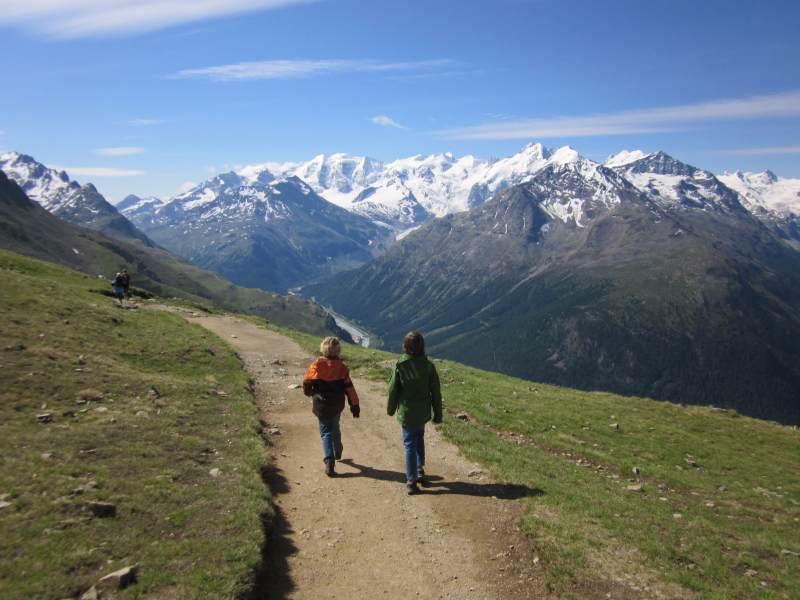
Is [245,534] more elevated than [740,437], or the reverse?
[245,534]

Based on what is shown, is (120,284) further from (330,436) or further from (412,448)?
(412,448)

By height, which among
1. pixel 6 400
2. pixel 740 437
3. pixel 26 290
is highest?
pixel 26 290

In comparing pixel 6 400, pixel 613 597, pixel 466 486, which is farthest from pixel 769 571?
pixel 6 400

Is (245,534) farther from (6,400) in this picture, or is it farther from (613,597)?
(6,400)

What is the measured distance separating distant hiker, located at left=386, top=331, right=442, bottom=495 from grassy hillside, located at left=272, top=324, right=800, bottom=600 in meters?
3.43

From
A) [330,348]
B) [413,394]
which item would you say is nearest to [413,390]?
[413,394]

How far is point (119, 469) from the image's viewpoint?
14.8 meters

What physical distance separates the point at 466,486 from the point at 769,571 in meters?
8.80

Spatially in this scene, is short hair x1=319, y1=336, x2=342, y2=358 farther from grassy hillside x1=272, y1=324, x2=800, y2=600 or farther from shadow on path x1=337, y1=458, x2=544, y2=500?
grassy hillside x1=272, y1=324, x2=800, y2=600

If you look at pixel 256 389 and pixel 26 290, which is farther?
pixel 26 290

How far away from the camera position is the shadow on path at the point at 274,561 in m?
11.5

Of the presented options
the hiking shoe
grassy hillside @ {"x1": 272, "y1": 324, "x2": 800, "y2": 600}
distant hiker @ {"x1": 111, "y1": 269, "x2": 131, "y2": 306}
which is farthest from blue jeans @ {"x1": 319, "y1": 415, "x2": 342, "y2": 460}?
distant hiker @ {"x1": 111, "y1": 269, "x2": 131, "y2": 306}

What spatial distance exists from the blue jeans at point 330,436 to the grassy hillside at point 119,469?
2.31m

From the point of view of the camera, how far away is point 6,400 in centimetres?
1792
